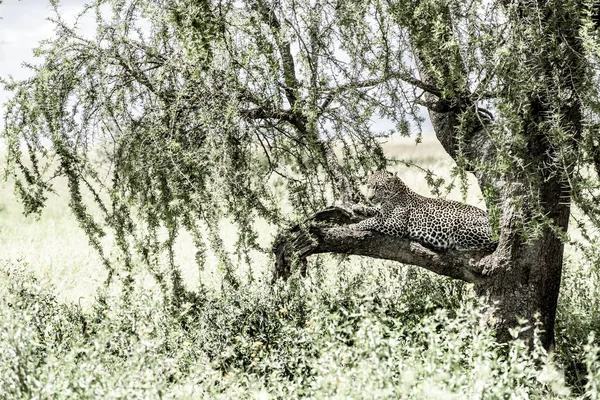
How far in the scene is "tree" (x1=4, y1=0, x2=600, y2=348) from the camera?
577cm

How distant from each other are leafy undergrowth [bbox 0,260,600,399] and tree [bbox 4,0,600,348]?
2.29 feet

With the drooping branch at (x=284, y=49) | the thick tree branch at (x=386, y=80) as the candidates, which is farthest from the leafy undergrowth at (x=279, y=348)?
the drooping branch at (x=284, y=49)

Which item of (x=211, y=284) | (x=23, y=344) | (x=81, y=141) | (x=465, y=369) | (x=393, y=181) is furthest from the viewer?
(x=211, y=284)

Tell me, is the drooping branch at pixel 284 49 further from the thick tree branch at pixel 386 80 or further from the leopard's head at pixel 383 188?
the leopard's head at pixel 383 188

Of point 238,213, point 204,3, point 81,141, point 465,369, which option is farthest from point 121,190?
point 465,369

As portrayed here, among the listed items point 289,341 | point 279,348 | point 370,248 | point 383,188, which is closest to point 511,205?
point 370,248

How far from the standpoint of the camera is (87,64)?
7359mm

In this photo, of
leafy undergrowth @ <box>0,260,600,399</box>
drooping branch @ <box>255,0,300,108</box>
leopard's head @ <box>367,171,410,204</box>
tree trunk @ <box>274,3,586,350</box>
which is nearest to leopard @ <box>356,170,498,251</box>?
leopard's head @ <box>367,171,410,204</box>

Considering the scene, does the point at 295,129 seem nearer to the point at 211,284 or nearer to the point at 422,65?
the point at 422,65

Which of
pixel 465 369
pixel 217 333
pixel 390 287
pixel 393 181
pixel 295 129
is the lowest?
pixel 465 369

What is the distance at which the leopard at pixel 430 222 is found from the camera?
7211mm

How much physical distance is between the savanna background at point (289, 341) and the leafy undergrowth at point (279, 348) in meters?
0.02

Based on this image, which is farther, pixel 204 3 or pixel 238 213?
pixel 238 213

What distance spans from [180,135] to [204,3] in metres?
1.59
